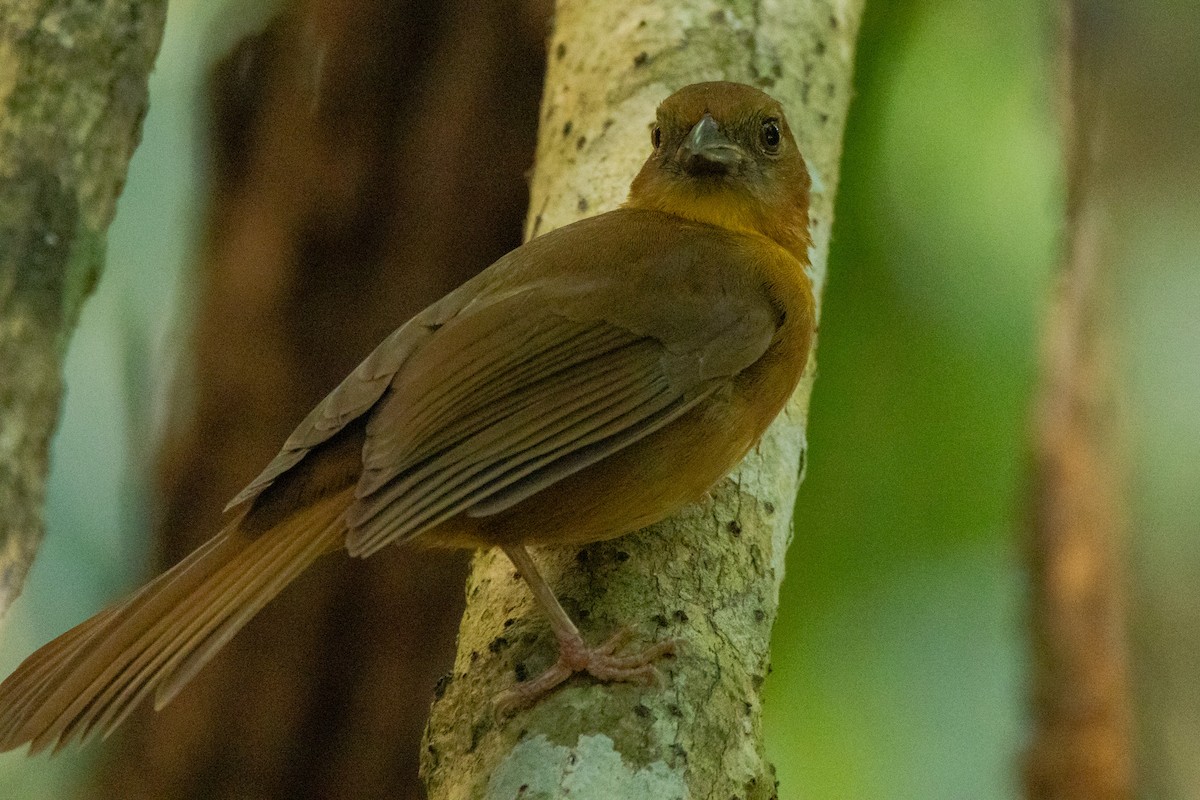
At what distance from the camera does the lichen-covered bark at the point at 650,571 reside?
2.48 meters

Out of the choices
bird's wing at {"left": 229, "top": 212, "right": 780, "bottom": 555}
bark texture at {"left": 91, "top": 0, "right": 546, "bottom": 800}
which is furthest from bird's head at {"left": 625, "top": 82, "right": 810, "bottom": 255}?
bark texture at {"left": 91, "top": 0, "right": 546, "bottom": 800}

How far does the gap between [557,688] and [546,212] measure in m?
1.48

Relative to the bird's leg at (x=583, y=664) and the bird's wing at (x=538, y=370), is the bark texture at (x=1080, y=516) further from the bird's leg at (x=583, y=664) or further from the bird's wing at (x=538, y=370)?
the bird's leg at (x=583, y=664)

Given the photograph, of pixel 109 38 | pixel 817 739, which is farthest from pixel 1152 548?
pixel 109 38

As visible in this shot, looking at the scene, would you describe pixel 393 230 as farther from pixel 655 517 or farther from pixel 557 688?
pixel 557 688

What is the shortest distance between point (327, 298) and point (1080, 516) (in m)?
2.68

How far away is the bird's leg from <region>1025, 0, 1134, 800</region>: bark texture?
1470 mm

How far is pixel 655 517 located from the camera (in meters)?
3.08

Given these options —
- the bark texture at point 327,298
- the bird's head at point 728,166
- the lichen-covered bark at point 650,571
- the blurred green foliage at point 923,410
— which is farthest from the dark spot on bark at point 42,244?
the blurred green foliage at point 923,410

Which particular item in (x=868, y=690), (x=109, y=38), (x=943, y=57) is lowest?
(x=868, y=690)

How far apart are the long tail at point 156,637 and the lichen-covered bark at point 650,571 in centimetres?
42

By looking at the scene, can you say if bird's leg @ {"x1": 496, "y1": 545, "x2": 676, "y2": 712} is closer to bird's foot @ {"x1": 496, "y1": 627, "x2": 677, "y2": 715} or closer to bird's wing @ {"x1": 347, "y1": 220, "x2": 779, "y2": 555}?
bird's foot @ {"x1": 496, "y1": 627, "x2": 677, "y2": 715}

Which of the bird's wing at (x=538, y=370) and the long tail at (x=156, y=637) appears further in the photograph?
the bird's wing at (x=538, y=370)

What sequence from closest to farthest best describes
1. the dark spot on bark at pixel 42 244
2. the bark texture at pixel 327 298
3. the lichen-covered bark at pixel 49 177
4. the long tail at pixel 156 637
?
the long tail at pixel 156 637, the lichen-covered bark at pixel 49 177, the dark spot on bark at pixel 42 244, the bark texture at pixel 327 298
